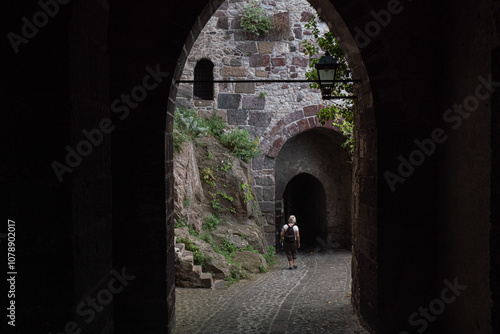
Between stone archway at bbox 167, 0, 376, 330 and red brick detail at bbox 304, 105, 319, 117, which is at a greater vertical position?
red brick detail at bbox 304, 105, 319, 117

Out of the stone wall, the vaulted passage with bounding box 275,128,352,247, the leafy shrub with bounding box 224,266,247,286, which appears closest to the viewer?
the leafy shrub with bounding box 224,266,247,286

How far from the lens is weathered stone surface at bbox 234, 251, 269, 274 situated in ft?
27.2

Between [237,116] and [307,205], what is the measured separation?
17.9 ft

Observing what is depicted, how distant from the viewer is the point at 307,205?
14617 millimetres

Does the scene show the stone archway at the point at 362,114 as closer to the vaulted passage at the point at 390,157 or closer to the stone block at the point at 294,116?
the vaulted passage at the point at 390,157

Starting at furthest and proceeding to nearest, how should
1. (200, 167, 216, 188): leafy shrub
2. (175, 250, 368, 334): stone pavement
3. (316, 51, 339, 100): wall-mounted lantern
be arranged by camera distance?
(200, 167, 216, 188): leafy shrub
(316, 51, 339, 100): wall-mounted lantern
(175, 250, 368, 334): stone pavement

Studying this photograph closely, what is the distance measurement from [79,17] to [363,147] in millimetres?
2688

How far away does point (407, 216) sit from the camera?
3438 mm

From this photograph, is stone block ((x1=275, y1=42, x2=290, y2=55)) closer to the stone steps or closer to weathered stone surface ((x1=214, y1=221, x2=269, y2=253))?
weathered stone surface ((x1=214, y1=221, x2=269, y2=253))

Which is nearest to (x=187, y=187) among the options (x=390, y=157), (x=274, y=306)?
(x=274, y=306)

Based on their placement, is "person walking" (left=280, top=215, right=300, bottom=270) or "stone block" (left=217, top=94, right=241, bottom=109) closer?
"person walking" (left=280, top=215, right=300, bottom=270)

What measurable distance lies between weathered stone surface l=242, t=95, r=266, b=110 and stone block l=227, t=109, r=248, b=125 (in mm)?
158

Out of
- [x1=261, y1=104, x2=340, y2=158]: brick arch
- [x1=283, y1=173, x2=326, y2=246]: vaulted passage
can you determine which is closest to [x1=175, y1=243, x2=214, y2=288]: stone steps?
[x1=261, y1=104, x2=340, y2=158]: brick arch

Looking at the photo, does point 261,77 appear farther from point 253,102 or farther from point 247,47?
point 247,47
